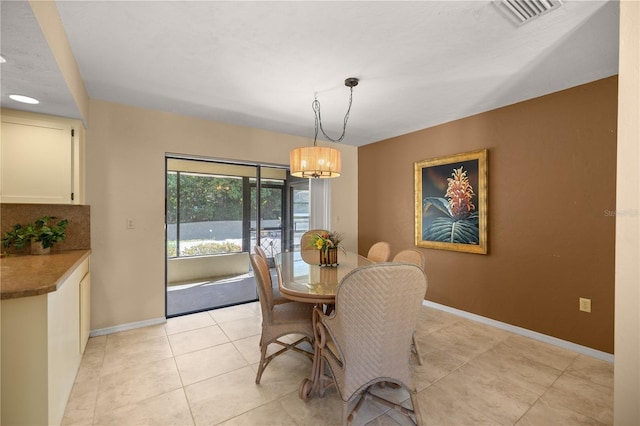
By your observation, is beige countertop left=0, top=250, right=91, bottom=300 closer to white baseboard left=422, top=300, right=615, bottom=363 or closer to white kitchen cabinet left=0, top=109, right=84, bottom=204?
white kitchen cabinet left=0, top=109, right=84, bottom=204

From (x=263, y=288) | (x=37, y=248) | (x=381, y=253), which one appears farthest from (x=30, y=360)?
(x=381, y=253)

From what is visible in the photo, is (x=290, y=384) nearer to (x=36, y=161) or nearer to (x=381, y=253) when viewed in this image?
(x=381, y=253)

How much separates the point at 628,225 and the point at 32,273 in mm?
3079

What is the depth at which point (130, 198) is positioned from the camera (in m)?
3.01

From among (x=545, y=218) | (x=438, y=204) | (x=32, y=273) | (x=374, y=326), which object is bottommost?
(x=374, y=326)

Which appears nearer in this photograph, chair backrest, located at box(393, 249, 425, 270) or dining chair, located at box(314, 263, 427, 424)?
dining chair, located at box(314, 263, 427, 424)

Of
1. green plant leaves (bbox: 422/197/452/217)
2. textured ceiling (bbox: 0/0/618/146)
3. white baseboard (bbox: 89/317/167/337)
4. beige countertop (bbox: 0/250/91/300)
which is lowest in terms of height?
white baseboard (bbox: 89/317/167/337)

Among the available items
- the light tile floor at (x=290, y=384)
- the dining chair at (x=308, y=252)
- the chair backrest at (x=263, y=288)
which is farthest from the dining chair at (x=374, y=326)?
the dining chair at (x=308, y=252)

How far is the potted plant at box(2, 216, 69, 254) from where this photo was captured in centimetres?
230

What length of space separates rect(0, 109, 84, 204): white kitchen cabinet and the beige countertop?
1.71ft

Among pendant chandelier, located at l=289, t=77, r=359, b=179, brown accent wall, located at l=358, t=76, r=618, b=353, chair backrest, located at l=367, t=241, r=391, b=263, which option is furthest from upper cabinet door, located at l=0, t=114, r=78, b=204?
brown accent wall, located at l=358, t=76, r=618, b=353

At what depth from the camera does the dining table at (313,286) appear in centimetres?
174

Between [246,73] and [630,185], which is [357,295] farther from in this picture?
[246,73]

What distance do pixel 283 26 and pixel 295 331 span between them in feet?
6.72
